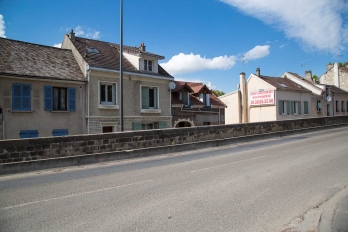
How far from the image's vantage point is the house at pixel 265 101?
31.3 metres

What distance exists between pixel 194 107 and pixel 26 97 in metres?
13.9

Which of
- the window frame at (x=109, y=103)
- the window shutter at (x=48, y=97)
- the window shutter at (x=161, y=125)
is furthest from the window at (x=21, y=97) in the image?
the window shutter at (x=161, y=125)

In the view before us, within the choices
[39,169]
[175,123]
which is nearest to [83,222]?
[39,169]

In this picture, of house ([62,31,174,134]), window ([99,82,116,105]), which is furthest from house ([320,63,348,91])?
window ([99,82,116,105])

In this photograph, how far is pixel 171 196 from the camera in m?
5.31

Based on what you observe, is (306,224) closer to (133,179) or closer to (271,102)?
(133,179)

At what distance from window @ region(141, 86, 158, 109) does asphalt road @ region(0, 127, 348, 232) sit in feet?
38.6

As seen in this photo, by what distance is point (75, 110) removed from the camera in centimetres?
1661

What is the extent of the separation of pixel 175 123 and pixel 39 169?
14.2m

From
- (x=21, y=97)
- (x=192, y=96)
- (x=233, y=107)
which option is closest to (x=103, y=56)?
(x=21, y=97)

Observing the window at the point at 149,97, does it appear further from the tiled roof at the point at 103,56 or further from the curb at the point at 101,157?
the curb at the point at 101,157

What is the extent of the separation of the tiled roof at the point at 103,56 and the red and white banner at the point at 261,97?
617 inches

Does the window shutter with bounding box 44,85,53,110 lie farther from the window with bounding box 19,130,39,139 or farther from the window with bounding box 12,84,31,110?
the window with bounding box 19,130,39,139

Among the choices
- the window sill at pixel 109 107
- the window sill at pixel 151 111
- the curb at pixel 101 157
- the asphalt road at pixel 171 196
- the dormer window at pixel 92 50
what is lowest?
the asphalt road at pixel 171 196
